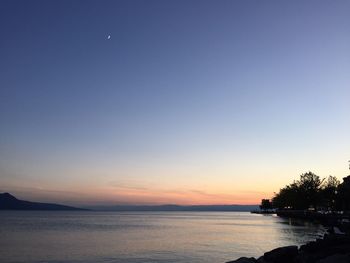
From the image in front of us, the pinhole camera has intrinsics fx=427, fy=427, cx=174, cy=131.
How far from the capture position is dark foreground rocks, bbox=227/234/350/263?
2931 centimetres

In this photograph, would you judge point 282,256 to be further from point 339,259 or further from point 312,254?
point 339,259

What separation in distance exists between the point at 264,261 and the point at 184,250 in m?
20.4

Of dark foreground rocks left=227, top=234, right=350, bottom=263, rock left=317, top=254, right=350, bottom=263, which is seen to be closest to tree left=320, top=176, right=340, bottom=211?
dark foreground rocks left=227, top=234, right=350, bottom=263

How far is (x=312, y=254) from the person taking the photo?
1307 inches

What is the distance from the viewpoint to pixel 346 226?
63.0 m

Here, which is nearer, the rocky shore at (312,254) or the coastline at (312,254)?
the coastline at (312,254)

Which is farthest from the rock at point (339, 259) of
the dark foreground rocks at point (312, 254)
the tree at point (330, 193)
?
the tree at point (330, 193)

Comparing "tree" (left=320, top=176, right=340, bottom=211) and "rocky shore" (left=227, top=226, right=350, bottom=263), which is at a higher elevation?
"tree" (left=320, top=176, right=340, bottom=211)

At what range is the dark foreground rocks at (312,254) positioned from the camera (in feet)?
96.2

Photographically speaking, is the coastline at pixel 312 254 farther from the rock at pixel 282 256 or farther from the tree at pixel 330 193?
the tree at pixel 330 193

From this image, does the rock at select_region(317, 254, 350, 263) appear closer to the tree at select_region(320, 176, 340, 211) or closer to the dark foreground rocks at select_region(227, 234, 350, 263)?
the dark foreground rocks at select_region(227, 234, 350, 263)

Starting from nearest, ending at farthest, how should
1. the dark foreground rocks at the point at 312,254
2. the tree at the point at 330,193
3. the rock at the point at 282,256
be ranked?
the dark foreground rocks at the point at 312,254 → the rock at the point at 282,256 → the tree at the point at 330,193

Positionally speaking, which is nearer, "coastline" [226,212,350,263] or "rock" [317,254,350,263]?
"rock" [317,254,350,263]

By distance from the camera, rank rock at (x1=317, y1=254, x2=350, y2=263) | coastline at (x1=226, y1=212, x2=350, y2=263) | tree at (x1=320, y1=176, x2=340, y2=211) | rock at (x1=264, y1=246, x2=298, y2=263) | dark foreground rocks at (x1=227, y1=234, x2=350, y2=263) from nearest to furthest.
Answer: rock at (x1=317, y1=254, x2=350, y2=263) < coastline at (x1=226, y1=212, x2=350, y2=263) < dark foreground rocks at (x1=227, y1=234, x2=350, y2=263) < rock at (x1=264, y1=246, x2=298, y2=263) < tree at (x1=320, y1=176, x2=340, y2=211)
